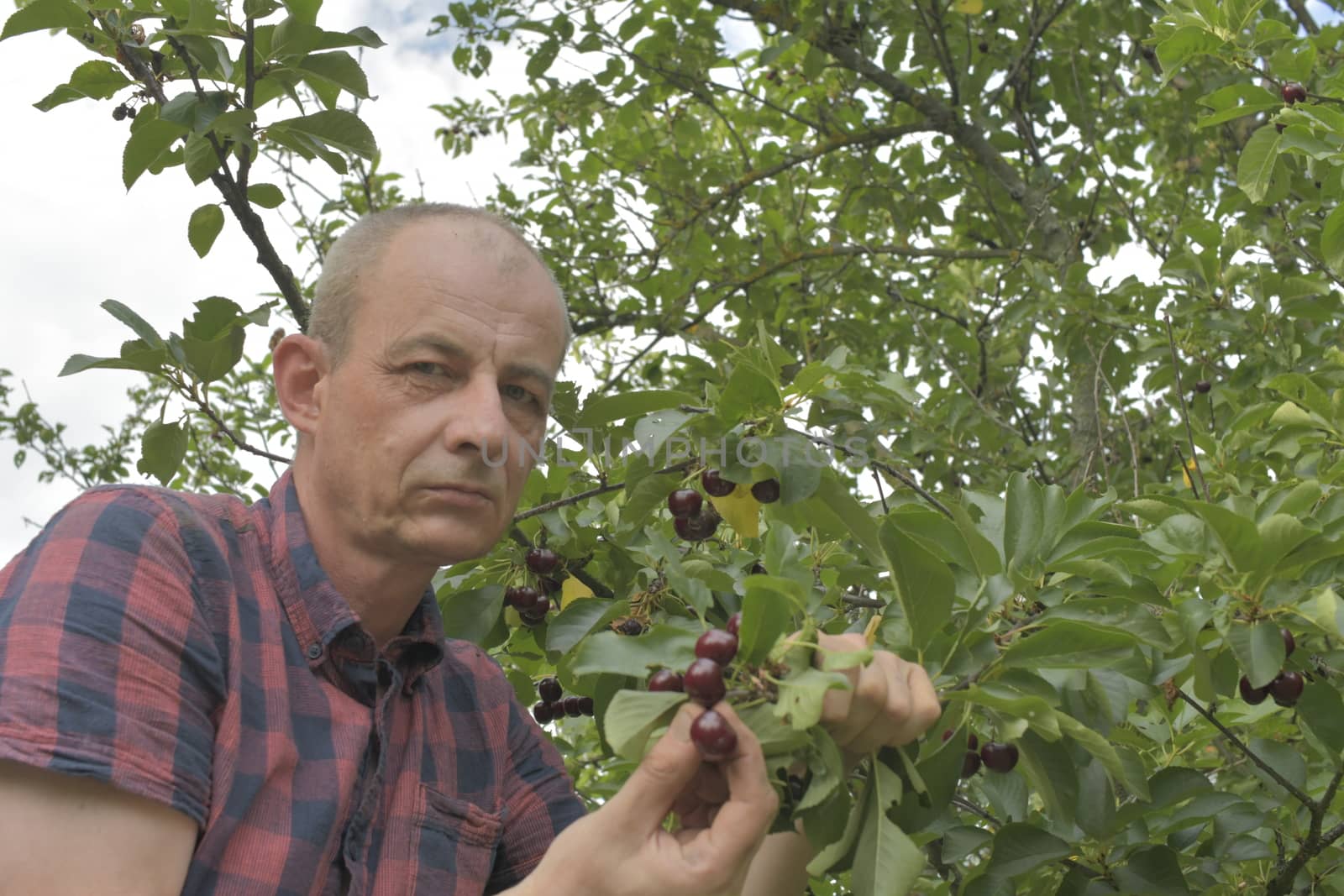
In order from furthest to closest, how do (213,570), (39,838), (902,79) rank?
(902,79)
(213,570)
(39,838)

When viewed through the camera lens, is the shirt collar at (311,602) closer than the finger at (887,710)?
No

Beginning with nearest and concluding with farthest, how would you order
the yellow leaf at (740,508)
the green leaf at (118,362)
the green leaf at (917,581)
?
1. the green leaf at (917,581)
2. the yellow leaf at (740,508)
3. the green leaf at (118,362)

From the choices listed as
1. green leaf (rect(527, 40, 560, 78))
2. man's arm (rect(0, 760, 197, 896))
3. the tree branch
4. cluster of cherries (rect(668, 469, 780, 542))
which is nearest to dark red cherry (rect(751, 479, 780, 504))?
cluster of cherries (rect(668, 469, 780, 542))

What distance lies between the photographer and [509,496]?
69.9 inches

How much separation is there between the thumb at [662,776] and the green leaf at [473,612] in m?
0.96

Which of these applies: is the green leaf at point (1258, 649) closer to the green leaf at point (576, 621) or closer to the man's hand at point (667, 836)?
the man's hand at point (667, 836)

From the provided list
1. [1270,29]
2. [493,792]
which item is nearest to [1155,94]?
[1270,29]

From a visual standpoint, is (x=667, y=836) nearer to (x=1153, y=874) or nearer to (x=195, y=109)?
(x=1153, y=874)

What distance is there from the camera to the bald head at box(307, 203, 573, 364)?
186 centimetres

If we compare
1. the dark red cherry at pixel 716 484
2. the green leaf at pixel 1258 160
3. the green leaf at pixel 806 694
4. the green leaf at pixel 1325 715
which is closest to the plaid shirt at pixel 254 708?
the dark red cherry at pixel 716 484

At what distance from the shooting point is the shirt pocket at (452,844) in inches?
67.9

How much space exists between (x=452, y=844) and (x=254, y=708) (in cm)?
43

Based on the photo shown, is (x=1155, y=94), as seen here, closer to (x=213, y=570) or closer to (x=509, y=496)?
(x=509, y=496)

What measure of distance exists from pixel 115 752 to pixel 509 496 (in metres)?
0.67
